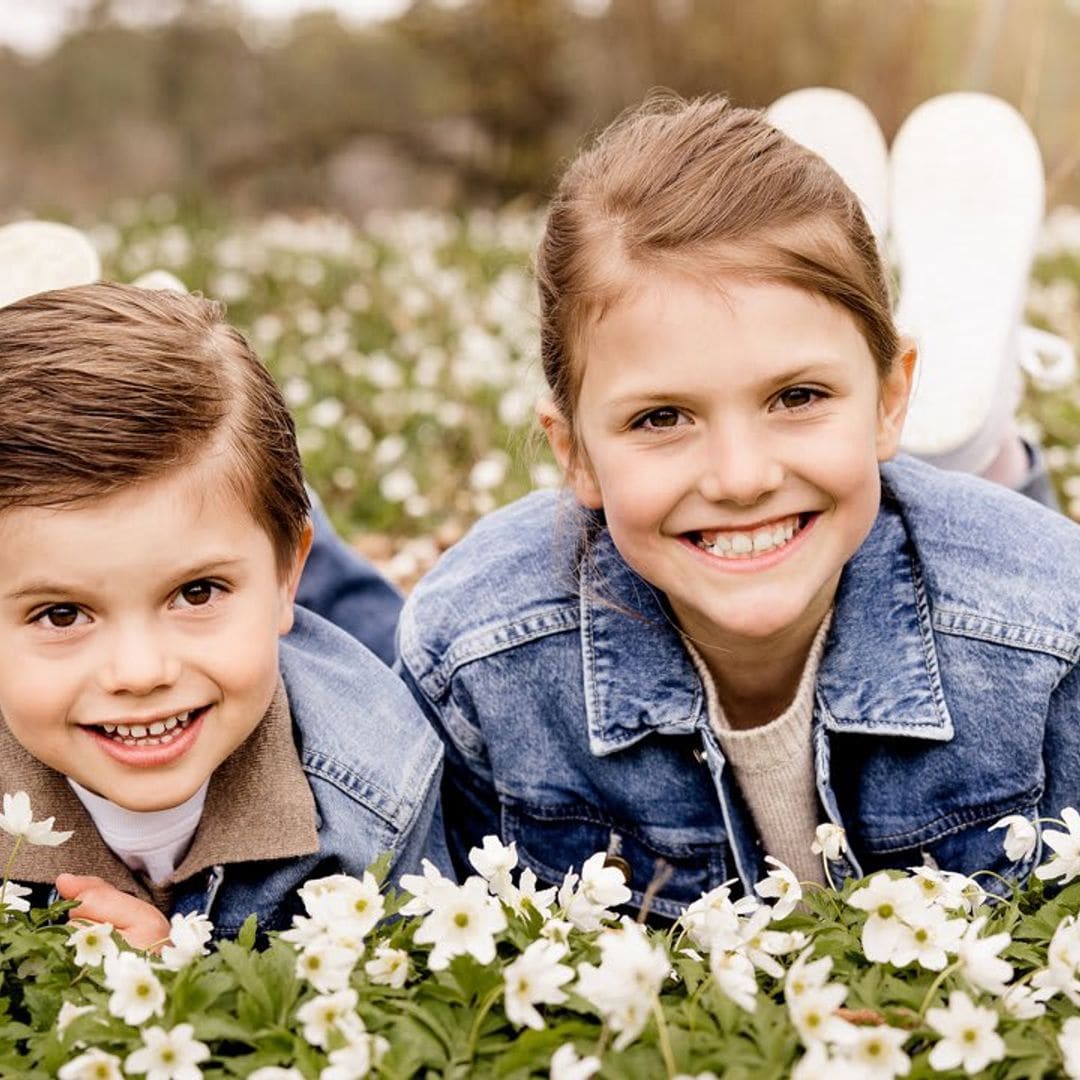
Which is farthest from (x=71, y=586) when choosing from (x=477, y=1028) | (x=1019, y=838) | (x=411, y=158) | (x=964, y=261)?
(x=411, y=158)

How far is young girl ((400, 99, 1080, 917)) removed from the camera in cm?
230

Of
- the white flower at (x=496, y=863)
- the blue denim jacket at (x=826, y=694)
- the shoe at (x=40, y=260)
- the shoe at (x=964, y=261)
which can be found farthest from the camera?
the shoe at (x=964, y=261)

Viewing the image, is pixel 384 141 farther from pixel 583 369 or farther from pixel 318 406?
pixel 583 369

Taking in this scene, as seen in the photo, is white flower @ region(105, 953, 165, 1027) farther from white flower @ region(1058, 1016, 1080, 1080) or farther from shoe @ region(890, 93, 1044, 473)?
shoe @ region(890, 93, 1044, 473)

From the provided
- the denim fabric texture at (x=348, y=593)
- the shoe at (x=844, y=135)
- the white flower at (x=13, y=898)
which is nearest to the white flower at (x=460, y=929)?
the white flower at (x=13, y=898)

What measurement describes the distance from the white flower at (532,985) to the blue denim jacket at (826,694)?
1039 mm

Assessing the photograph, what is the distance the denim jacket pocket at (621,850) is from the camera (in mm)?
2736

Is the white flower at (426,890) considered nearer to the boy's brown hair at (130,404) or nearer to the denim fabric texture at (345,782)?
the denim fabric texture at (345,782)

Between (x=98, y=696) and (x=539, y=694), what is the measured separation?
2.83 ft

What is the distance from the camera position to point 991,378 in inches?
141

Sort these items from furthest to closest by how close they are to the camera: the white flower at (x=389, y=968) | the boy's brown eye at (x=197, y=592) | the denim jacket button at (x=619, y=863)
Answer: the denim jacket button at (x=619, y=863) → the boy's brown eye at (x=197, y=592) → the white flower at (x=389, y=968)

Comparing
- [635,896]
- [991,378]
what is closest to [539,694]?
[635,896]

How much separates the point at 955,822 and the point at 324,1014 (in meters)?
1.41

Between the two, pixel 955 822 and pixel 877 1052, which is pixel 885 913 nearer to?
pixel 877 1052
